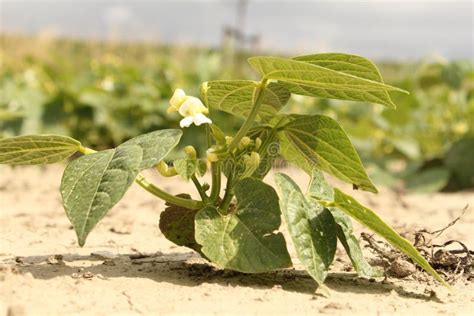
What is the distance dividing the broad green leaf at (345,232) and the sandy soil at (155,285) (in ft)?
0.16

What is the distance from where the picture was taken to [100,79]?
591 centimetres

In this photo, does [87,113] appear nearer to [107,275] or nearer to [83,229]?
[107,275]

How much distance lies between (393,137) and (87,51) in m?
11.7

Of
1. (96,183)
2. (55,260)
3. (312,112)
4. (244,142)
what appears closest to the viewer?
(96,183)

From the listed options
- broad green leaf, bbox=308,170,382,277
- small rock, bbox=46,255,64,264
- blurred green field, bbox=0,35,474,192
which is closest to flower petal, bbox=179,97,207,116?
broad green leaf, bbox=308,170,382,277

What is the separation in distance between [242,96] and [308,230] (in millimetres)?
413

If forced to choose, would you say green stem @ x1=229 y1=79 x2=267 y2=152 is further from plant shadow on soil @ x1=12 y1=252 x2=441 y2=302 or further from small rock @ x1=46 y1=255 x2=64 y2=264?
small rock @ x1=46 y1=255 x2=64 y2=264

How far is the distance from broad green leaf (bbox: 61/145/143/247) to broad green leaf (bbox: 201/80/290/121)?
0.31 m

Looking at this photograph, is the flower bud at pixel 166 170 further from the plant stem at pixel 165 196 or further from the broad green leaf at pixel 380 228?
the broad green leaf at pixel 380 228

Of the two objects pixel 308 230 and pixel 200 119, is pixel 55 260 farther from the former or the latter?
pixel 308 230

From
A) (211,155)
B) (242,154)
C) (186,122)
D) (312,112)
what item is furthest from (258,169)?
(312,112)

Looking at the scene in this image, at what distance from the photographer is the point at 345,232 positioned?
1859 mm

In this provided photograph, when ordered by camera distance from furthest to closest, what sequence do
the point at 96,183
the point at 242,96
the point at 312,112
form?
the point at 312,112 < the point at 242,96 < the point at 96,183

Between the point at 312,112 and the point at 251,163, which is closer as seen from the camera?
the point at 251,163
